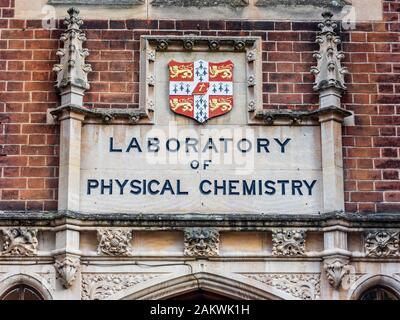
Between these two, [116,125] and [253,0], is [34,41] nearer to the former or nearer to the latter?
[116,125]

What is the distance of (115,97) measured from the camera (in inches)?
774

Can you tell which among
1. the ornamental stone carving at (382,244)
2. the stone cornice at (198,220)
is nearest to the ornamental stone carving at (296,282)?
the stone cornice at (198,220)

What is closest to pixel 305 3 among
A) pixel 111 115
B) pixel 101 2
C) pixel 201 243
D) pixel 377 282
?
pixel 101 2

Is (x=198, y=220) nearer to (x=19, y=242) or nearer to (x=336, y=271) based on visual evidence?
(x=336, y=271)

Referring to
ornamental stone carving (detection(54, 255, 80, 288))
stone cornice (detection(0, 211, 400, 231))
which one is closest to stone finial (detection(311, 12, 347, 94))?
stone cornice (detection(0, 211, 400, 231))

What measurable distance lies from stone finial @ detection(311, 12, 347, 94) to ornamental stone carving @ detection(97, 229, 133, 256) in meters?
3.98

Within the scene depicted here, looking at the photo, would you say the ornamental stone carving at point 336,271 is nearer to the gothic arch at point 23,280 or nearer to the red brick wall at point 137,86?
the red brick wall at point 137,86

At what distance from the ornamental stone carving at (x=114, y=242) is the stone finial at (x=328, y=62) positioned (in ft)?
13.1

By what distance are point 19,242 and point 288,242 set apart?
419 centimetres

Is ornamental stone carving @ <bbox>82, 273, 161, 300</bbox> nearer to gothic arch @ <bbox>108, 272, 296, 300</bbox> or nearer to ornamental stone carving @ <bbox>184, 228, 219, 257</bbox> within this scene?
gothic arch @ <bbox>108, 272, 296, 300</bbox>

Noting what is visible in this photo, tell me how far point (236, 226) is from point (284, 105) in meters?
2.29

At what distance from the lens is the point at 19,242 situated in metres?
18.7

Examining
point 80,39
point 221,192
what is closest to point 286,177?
point 221,192

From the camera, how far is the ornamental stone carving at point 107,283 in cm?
1847
